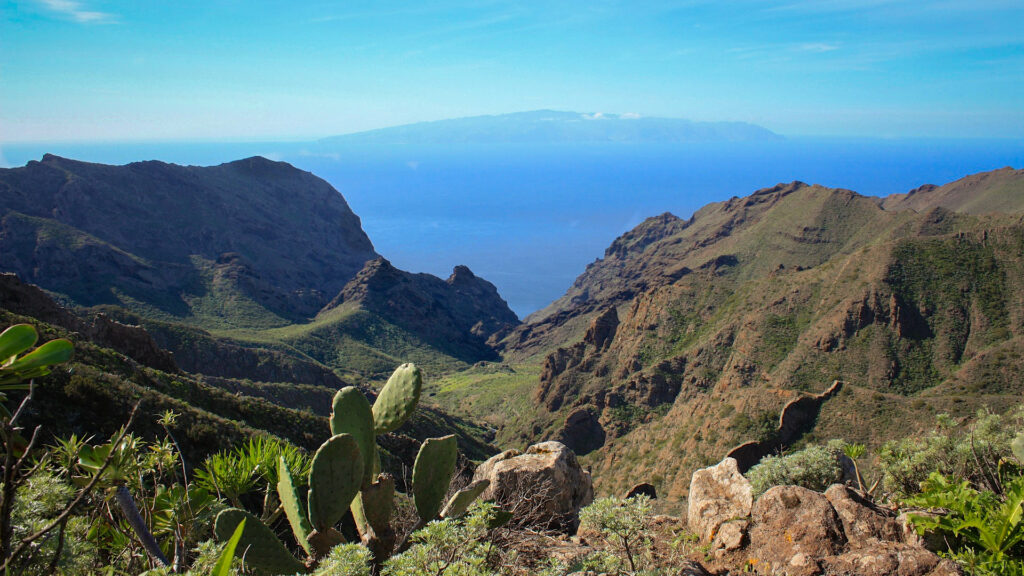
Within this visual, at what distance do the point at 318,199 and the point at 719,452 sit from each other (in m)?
144

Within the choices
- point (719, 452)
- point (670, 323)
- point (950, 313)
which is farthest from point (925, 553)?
point (670, 323)

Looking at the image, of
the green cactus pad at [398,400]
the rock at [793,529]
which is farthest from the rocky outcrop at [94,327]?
the rock at [793,529]

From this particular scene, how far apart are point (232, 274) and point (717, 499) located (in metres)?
96.0

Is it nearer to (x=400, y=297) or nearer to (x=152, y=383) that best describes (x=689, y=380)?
(x=152, y=383)

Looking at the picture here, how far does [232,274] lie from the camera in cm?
9150

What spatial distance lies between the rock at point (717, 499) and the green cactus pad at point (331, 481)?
4.39m

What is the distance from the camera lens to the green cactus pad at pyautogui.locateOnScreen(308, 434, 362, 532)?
5.52 metres

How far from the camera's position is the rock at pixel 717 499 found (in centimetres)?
737

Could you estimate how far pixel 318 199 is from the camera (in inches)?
6122

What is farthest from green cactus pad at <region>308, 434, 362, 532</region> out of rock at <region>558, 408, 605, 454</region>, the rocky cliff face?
the rocky cliff face

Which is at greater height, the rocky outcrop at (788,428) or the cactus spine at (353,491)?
the cactus spine at (353,491)

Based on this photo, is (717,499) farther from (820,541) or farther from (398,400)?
(398,400)

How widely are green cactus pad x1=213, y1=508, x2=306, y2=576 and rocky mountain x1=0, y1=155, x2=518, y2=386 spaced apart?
49587 millimetres

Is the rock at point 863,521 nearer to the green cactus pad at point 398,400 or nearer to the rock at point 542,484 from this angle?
the rock at point 542,484
